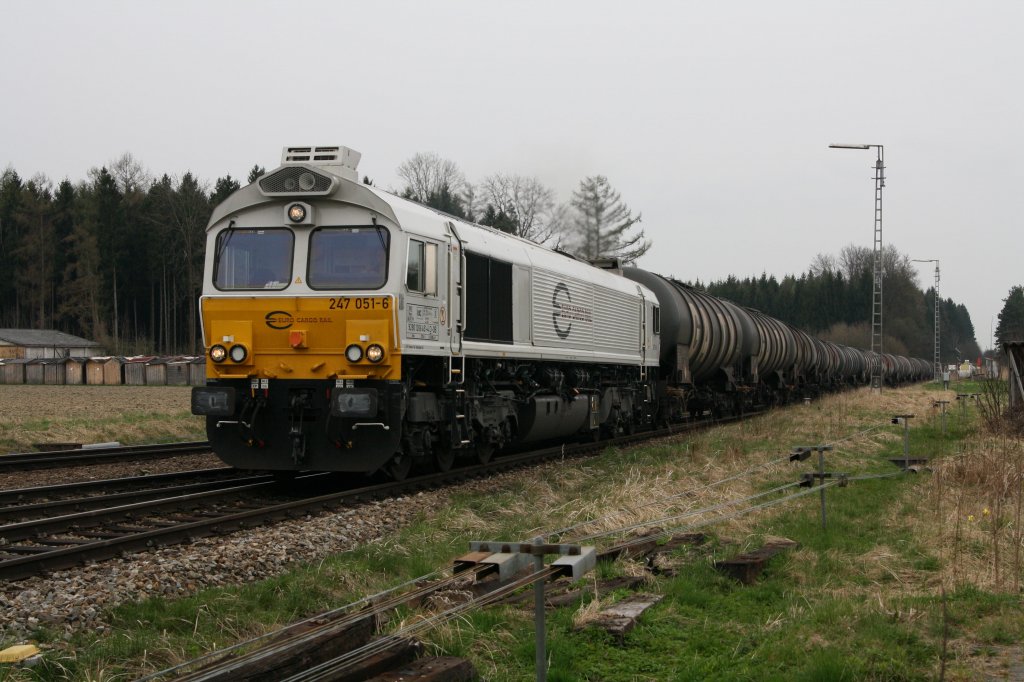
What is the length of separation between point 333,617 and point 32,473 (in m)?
10.1

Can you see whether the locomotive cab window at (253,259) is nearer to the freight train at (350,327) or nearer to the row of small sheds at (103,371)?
the freight train at (350,327)

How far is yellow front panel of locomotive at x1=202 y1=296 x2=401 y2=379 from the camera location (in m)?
11.3

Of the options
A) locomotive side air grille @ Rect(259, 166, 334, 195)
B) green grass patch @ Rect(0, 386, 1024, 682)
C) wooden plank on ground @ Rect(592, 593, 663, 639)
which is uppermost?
locomotive side air grille @ Rect(259, 166, 334, 195)

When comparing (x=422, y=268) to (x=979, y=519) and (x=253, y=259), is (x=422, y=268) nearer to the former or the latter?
(x=253, y=259)

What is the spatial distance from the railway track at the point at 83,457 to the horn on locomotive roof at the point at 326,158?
21.2 ft

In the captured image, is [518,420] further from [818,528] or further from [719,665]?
[719,665]

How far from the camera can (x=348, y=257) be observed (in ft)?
38.7

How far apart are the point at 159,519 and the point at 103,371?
169 ft

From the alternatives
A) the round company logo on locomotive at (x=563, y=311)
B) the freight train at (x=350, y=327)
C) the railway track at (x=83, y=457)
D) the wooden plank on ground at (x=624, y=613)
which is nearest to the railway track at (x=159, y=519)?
the freight train at (x=350, y=327)

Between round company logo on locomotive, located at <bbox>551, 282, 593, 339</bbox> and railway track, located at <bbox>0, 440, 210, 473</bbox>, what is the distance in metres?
7.04

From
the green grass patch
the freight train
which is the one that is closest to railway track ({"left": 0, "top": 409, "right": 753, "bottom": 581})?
the freight train

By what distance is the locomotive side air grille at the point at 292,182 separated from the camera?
11961 mm

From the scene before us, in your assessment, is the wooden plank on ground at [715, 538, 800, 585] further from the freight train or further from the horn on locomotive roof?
the horn on locomotive roof

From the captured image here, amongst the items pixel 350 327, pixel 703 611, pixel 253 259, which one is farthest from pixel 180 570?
pixel 253 259
